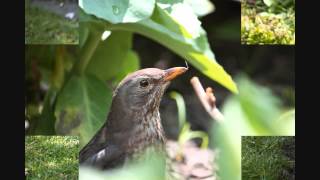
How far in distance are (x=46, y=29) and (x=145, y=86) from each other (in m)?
0.42

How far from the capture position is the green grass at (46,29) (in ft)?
20.3

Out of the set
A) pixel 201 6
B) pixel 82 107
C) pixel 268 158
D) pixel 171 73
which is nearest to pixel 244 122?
pixel 268 158

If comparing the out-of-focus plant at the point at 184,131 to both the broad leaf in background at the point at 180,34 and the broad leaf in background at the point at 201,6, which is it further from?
the broad leaf in background at the point at 201,6

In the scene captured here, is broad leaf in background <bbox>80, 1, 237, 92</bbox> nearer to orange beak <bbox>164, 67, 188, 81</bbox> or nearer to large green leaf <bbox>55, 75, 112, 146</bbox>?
orange beak <bbox>164, 67, 188, 81</bbox>

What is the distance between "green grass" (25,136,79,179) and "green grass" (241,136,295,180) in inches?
25.0

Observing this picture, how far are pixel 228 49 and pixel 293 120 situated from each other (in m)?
0.36

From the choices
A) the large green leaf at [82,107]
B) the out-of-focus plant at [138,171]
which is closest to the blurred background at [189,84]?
the large green leaf at [82,107]

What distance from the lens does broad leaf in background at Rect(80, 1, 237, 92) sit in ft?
20.2

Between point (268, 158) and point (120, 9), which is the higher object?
point (120, 9)

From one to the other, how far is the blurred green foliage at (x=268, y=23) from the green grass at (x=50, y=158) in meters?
0.76

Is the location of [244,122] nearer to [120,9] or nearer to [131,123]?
[131,123]

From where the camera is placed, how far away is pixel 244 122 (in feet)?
20.5

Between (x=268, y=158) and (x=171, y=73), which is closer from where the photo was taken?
(x=171, y=73)

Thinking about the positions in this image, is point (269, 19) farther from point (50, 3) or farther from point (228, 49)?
point (50, 3)
